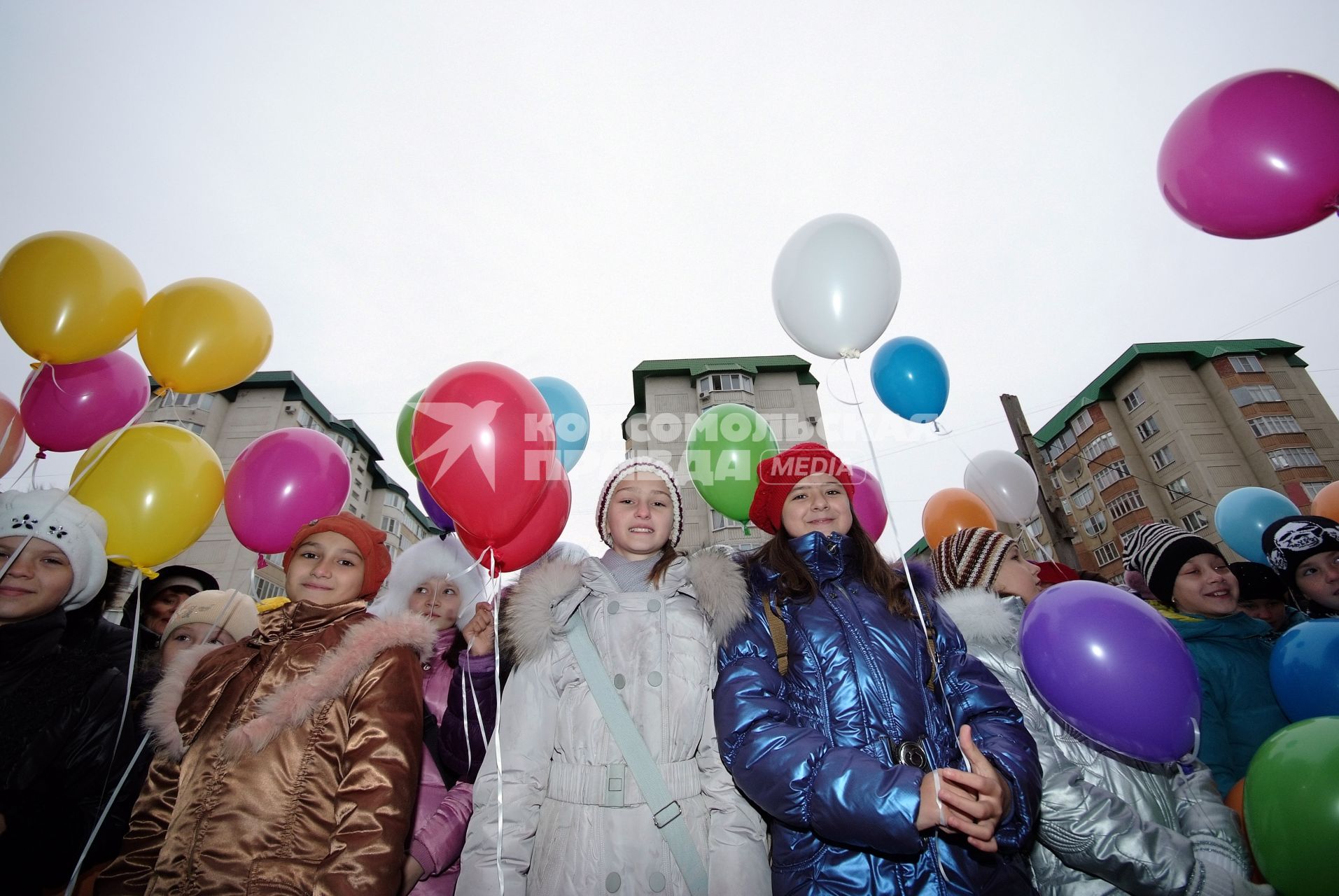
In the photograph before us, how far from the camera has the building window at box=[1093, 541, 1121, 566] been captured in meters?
25.2

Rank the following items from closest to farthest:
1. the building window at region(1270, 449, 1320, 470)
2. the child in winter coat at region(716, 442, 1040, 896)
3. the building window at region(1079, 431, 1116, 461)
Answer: the child in winter coat at region(716, 442, 1040, 896)
the building window at region(1270, 449, 1320, 470)
the building window at region(1079, 431, 1116, 461)

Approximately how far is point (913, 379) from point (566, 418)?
2719mm

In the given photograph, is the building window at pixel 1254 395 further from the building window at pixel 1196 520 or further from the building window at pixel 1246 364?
the building window at pixel 1196 520

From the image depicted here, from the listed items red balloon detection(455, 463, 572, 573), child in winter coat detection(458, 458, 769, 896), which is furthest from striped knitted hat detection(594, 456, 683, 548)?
red balloon detection(455, 463, 572, 573)

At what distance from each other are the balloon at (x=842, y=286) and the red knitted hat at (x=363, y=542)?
2428mm

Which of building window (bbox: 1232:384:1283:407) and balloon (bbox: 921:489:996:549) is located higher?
building window (bbox: 1232:384:1283:407)

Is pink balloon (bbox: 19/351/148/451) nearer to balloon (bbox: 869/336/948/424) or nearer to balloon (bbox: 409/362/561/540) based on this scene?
balloon (bbox: 409/362/561/540)

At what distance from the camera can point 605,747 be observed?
1739mm

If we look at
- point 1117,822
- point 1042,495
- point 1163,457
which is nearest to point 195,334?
point 1117,822

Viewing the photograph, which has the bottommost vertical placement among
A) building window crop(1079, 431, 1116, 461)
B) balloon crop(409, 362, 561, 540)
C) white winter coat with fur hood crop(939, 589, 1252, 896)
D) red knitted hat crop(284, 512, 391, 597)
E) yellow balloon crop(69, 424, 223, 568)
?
white winter coat with fur hood crop(939, 589, 1252, 896)

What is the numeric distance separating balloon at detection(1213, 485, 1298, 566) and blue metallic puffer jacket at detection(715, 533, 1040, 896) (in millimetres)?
4448

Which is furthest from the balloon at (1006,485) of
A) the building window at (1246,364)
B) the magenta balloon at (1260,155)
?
the building window at (1246,364)

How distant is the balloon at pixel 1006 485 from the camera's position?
4949 millimetres

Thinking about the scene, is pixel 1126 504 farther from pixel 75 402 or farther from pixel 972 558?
pixel 75 402
